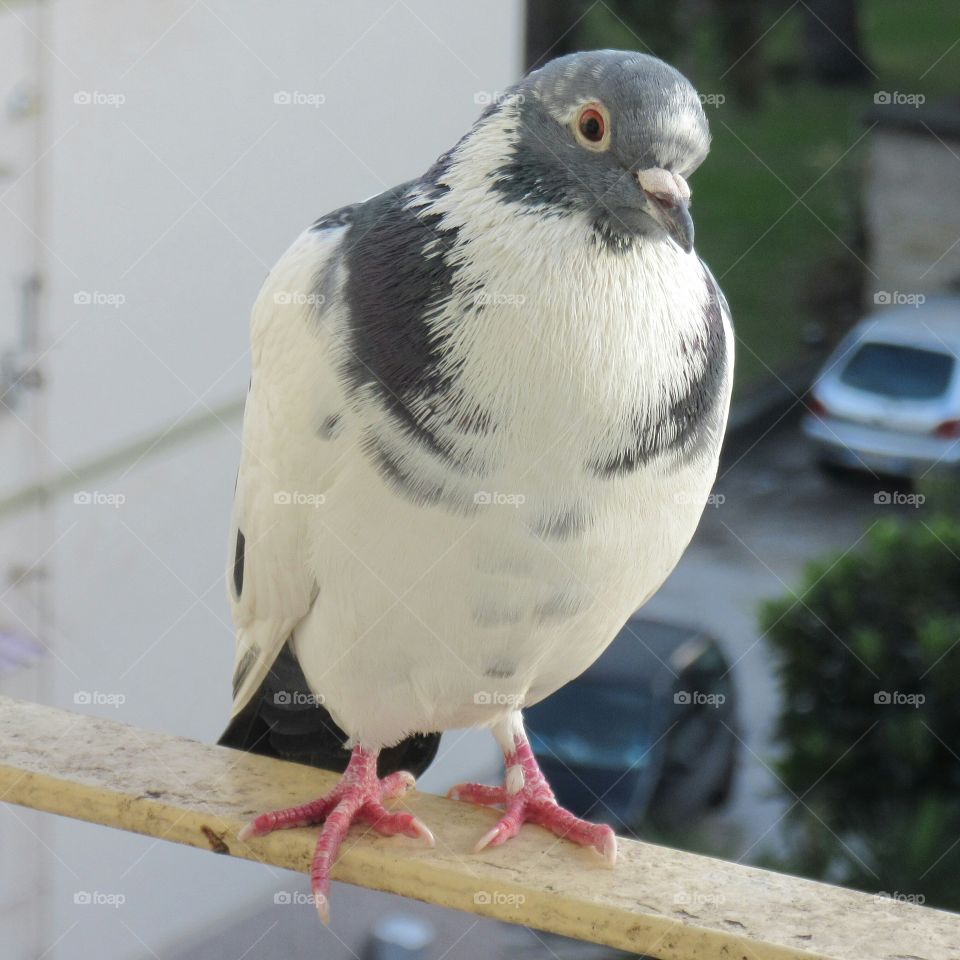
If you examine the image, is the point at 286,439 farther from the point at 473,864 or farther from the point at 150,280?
the point at 150,280

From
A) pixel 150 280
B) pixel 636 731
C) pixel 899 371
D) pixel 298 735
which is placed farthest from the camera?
pixel 899 371

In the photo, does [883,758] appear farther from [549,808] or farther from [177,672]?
[549,808]

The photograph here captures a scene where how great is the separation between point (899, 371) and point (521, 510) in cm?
643

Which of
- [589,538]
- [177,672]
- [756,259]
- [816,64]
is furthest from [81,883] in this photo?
[816,64]

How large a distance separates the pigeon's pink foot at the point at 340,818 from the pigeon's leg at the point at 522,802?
0.16 meters

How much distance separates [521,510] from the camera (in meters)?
2.47

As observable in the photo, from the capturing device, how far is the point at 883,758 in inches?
259

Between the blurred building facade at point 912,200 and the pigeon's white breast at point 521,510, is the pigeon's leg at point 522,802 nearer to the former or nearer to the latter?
the pigeon's white breast at point 521,510

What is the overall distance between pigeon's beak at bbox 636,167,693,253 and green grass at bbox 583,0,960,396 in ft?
26.1

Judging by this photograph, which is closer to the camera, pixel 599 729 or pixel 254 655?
pixel 254 655

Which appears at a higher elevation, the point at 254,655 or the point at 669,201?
the point at 669,201

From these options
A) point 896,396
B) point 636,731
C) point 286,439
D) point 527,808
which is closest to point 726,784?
point 636,731

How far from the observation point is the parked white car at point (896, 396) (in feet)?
26.9

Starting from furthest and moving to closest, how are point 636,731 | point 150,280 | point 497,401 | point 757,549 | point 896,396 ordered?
point 757,549
point 896,396
point 636,731
point 150,280
point 497,401
